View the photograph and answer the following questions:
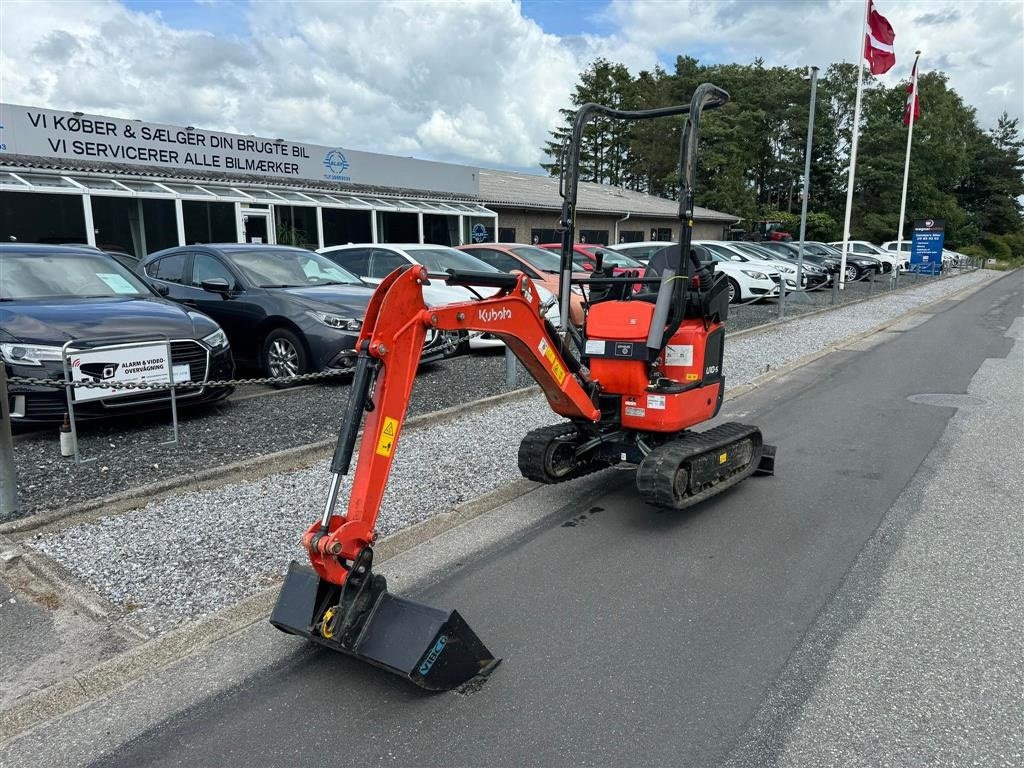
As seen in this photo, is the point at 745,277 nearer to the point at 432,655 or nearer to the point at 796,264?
the point at 796,264

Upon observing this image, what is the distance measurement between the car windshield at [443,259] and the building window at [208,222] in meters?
8.00

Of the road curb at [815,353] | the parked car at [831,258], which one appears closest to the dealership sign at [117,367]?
the road curb at [815,353]

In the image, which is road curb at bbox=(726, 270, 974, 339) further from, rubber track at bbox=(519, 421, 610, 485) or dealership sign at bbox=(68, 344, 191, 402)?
dealership sign at bbox=(68, 344, 191, 402)

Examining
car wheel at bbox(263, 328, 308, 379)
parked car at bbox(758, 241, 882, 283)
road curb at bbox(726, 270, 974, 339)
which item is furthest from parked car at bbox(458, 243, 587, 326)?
parked car at bbox(758, 241, 882, 283)

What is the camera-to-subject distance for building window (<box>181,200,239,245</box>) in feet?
57.1

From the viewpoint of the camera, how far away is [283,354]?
347 inches

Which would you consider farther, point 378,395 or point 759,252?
point 759,252

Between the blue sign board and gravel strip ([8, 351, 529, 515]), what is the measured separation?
34.1 m

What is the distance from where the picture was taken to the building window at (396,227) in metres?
22.3

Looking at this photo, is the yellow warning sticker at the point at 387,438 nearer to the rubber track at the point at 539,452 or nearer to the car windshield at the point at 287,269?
the rubber track at the point at 539,452

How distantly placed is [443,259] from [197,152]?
10773mm

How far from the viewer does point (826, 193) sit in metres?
68.4

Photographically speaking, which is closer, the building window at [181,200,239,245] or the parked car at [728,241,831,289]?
the building window at [181,200,239,245]

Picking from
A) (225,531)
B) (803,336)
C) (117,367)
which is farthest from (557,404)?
(803,336)
